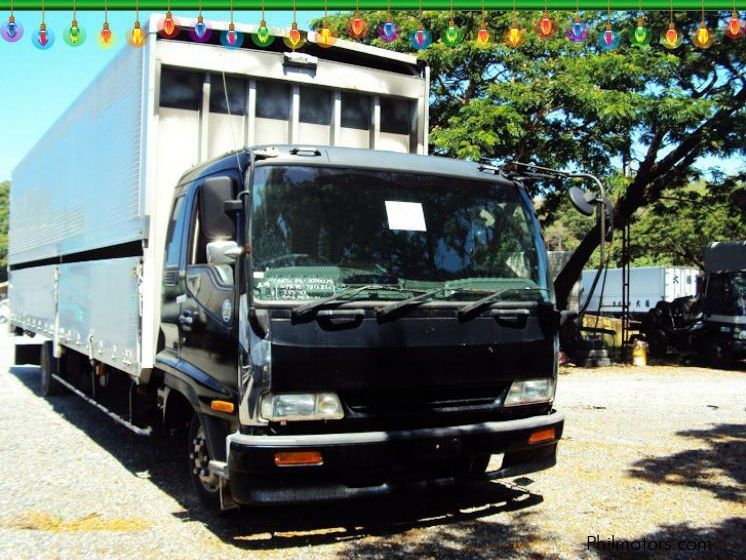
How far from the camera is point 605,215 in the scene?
4.84 m

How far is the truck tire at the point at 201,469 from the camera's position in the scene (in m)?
4.91

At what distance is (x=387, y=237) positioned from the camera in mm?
4613

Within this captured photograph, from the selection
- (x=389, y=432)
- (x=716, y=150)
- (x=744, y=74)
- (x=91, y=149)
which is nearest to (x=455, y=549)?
(x=389, y=432)

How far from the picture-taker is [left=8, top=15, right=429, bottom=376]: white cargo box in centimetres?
572

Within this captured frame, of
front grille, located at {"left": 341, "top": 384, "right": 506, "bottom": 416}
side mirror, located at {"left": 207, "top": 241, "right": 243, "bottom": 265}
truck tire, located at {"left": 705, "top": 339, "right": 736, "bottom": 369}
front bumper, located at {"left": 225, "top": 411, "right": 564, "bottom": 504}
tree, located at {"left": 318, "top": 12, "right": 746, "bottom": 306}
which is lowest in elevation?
truck tire, located at {"left": 705, "top": 339, "right": 736, "bottom": 369}

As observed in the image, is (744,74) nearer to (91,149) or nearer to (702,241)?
(91,149)

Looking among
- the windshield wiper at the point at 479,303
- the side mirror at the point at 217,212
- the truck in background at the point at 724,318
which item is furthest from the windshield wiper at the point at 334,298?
the truck in background at the point at 724,318

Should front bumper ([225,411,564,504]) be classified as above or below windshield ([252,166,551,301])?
below

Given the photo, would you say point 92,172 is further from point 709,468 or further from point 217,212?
point 709,468

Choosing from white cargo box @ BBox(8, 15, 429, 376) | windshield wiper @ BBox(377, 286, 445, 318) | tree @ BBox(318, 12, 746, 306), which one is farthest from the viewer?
tree @ BBox(318, 12, 746, 306)

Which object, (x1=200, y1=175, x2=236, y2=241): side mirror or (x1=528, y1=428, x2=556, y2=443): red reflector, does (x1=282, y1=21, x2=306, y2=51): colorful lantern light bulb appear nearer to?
(x1=200, y1=175, x2=236, y2=241): side mirror

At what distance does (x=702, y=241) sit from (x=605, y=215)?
99.0 ft

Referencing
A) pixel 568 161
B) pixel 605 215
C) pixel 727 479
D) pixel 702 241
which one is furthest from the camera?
pixel 702 241

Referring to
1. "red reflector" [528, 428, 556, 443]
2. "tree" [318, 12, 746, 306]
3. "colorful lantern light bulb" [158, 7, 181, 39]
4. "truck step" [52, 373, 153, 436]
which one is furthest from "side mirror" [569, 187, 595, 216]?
"tree" [318, 12, 746, 306]
